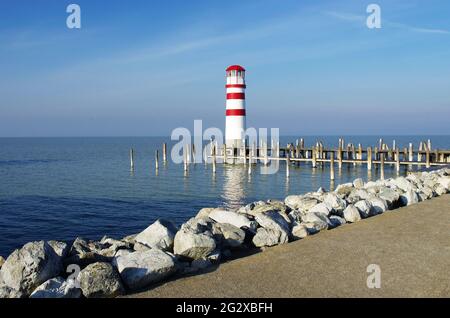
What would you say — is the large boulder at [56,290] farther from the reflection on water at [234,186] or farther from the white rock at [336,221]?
the reflection on water at [234,186]

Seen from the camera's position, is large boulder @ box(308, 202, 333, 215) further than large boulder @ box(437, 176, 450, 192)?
No

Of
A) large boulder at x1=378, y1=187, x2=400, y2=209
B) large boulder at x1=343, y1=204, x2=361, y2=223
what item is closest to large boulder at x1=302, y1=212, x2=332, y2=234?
large boulder at x1=343, y1=204, x2=361, y2=223

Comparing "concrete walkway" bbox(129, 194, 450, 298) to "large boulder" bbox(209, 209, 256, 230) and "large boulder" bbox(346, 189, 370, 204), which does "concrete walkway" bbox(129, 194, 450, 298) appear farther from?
"large boulder" bbox(346, 189, 370, 204)

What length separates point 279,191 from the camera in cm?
2605

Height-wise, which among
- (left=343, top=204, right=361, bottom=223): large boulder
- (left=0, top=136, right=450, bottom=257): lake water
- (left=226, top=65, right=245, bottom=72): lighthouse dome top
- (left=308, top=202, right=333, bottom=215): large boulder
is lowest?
(left=0, top=136, right=450, bottom=257): lake water

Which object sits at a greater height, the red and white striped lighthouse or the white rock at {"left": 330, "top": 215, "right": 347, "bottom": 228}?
the red and white striped lighthouse

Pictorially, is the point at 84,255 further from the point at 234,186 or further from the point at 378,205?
the point at 234,186

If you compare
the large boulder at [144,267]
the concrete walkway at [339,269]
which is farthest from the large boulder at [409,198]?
the large boulder at [144,267]

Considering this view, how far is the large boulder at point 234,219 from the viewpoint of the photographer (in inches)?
324

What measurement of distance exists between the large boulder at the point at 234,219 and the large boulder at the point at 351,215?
8.24 ft

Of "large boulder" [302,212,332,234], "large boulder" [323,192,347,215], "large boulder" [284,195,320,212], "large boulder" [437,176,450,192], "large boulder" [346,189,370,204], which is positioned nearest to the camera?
"large boulder" [302,212,332,234]

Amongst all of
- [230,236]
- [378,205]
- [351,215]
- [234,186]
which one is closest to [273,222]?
[230,236]

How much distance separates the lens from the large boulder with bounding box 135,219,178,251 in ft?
23.4
